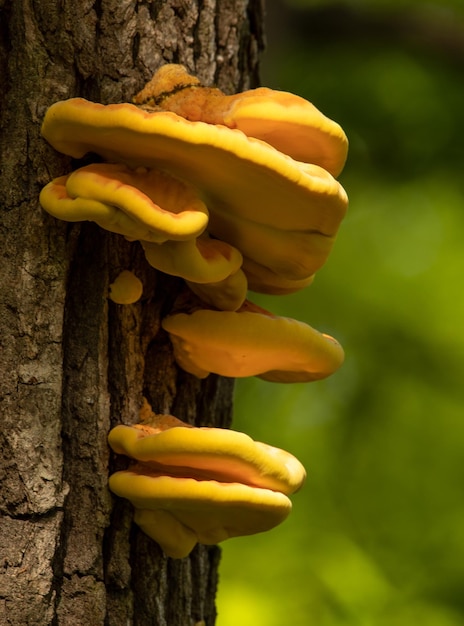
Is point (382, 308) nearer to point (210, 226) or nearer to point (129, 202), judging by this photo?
point (210, 226)

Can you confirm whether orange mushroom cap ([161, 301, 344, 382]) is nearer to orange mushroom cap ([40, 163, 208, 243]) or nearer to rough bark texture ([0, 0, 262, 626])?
rough bark texture ([0, 0, 262, 626])

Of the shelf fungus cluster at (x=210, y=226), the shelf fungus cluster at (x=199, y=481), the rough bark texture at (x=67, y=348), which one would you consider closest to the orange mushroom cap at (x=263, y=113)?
the shelf fungus cluster at (x=210, y=226)

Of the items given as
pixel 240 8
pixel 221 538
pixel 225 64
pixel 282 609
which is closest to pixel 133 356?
pixel 221 538

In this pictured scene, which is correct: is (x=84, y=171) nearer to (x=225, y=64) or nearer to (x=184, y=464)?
(x=184, y=464)

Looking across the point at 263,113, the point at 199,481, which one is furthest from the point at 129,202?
the point at 199,481

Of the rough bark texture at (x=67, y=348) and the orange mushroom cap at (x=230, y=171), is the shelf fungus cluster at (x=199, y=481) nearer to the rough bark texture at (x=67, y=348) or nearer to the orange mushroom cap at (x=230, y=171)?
the rough bark texture at (x=67, y=348)
